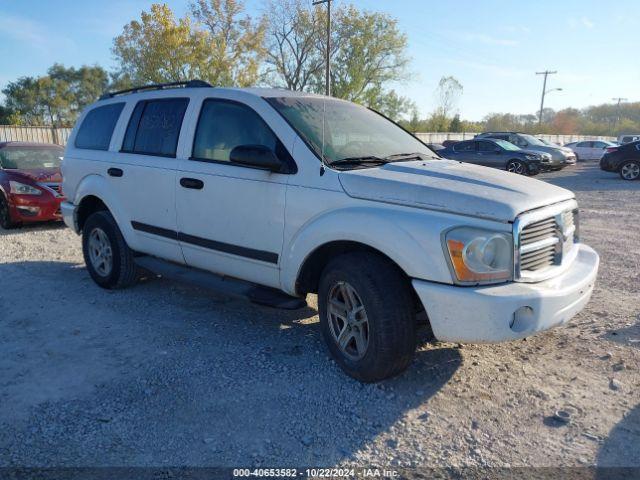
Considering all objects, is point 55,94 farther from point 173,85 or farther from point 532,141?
point 173,85

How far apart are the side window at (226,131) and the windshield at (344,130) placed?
21cm

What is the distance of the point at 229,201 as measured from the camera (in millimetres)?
4000

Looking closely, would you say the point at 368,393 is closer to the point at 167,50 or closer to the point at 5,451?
the point at 5,451

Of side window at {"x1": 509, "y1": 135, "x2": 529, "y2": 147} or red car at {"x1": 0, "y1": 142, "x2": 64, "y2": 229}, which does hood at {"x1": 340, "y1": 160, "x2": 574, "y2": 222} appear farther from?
side window at {"x1": 509, "y1": 135, "x2": 529, "y2": 147}

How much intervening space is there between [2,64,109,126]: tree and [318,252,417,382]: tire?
2247 inches

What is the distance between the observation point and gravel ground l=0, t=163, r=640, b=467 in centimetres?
274

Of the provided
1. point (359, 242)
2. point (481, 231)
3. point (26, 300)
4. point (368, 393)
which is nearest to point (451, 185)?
point (481, 231)

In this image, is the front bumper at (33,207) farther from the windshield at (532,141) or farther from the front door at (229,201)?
the windshield at (532,141)

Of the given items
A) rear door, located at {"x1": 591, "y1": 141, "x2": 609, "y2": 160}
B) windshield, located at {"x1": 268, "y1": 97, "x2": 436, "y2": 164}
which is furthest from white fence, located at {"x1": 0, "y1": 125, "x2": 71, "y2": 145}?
rear door, located at {"x1": 591, "y1": 141, "x2": 609, "y2": 160}

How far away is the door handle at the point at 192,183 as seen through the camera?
419 centimetres

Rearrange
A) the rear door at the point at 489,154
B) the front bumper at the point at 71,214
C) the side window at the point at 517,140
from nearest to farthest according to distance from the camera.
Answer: the front bumper at the point at 71,214
the rear door at the point at 489,154
the side window at the point at 517,140

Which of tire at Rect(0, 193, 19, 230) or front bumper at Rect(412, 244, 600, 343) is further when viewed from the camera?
tire at Rect(0, 193, 19, 230)

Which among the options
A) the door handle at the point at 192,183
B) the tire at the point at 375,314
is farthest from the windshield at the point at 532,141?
the tire at the point at 375,314

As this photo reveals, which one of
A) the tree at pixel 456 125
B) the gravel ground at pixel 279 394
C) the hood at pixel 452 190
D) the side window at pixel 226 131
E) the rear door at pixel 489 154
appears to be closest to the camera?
the gravel ground at pixel 279 394
